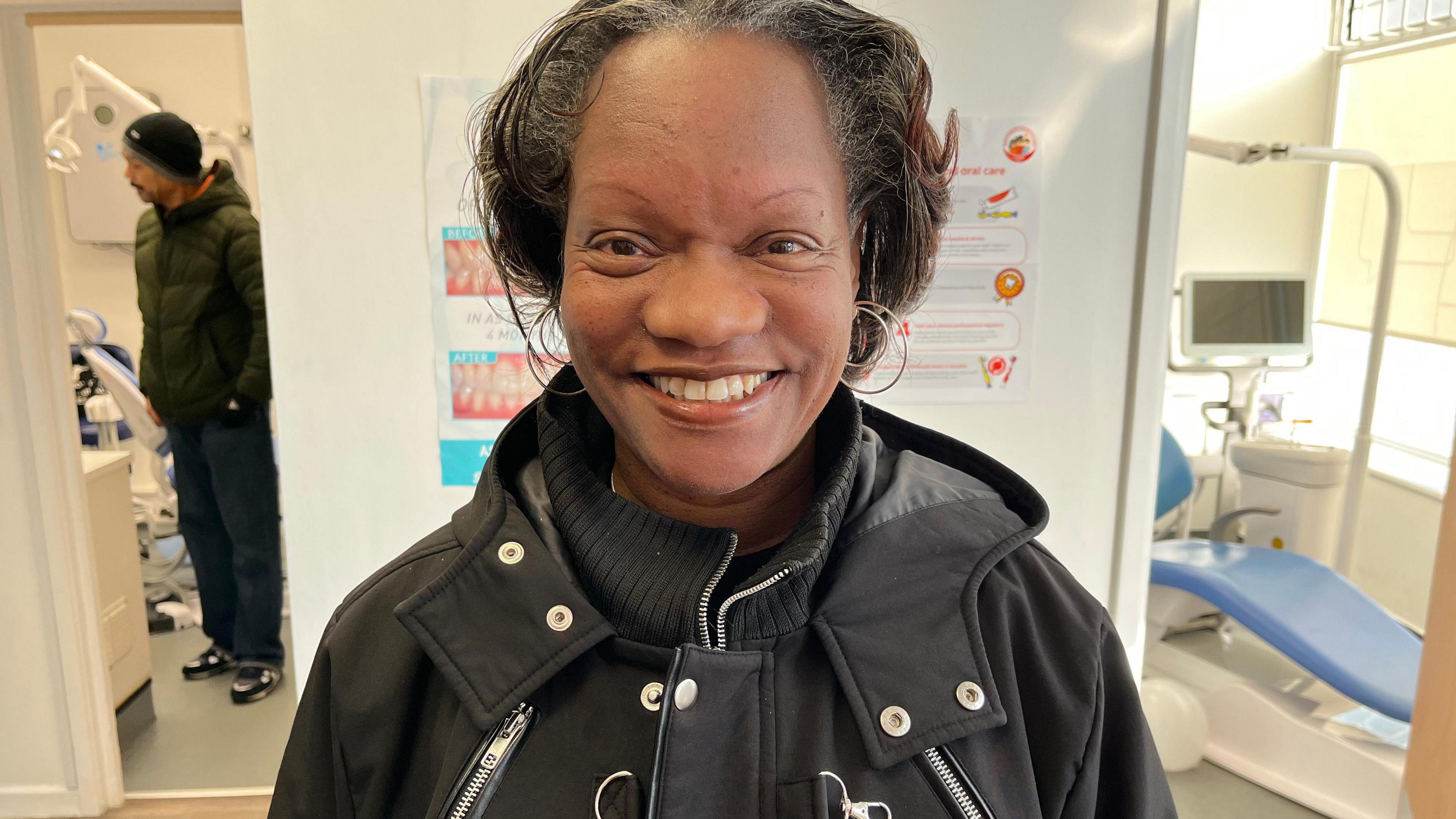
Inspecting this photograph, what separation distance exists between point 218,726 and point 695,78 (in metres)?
2.88

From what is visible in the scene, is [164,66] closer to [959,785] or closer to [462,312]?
[462,312]

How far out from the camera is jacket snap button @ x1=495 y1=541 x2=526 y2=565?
0.69 metres

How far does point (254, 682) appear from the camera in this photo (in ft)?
9.49

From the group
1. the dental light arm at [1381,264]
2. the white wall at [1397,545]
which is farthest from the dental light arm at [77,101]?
the white wall at [1397,545]

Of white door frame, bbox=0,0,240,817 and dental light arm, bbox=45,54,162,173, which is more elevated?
dental light arm, bbox=45,54,162,173

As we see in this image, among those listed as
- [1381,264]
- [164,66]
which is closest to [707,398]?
[1381,264]

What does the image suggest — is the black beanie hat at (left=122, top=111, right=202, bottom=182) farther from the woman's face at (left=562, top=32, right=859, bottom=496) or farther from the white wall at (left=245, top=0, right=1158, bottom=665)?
the woman's face at (left=562, top=32, right=859, bottom=496)

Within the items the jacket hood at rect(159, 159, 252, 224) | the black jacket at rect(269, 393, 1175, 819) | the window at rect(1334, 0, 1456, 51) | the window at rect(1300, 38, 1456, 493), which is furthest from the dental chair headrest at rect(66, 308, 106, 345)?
the window at rect(1334, 0, 1456, 51)

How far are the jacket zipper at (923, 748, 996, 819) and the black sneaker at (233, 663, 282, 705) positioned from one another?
112 inches

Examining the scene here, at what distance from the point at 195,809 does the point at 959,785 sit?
245 centimetres

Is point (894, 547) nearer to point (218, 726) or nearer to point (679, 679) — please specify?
point (679, 679)

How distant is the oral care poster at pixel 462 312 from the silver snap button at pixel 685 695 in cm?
109

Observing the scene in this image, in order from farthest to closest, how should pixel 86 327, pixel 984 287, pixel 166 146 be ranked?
1. pixel 86 327
2. pixel 166 146
3. pixel 984 287

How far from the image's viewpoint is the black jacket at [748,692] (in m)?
0.64
